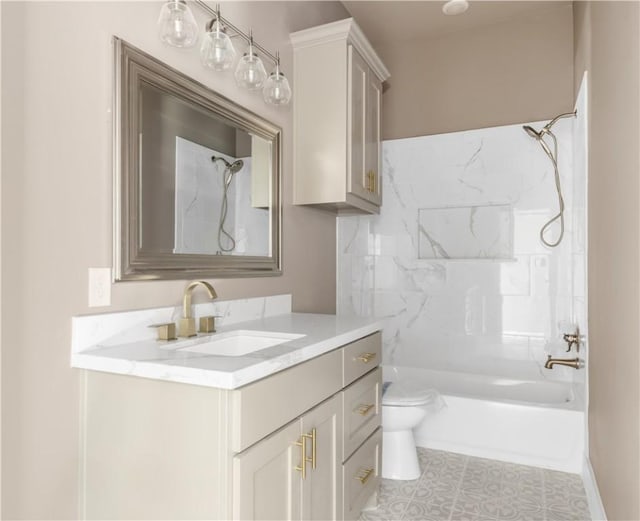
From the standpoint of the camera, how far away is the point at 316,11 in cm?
275

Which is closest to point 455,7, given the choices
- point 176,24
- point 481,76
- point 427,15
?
point 427,15

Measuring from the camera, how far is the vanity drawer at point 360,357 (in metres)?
1.67

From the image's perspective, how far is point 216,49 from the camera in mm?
1587

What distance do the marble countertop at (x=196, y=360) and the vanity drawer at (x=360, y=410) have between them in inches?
9.5

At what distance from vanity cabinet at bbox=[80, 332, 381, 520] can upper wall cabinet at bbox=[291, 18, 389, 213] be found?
118 cm

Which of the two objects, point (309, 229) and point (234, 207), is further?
point (309, 229)

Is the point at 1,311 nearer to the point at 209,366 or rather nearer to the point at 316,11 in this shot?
the point at 209,366

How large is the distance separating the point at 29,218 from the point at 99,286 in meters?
0.28

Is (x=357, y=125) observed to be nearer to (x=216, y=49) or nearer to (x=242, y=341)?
(x=216, y=49)

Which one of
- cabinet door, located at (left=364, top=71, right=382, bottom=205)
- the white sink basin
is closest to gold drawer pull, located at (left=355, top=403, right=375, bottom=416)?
the white sink basin

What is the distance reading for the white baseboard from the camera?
1877 mm

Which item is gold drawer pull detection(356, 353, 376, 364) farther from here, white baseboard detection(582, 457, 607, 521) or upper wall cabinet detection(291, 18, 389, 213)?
white baseboard detection(582, 457, 607, 521)

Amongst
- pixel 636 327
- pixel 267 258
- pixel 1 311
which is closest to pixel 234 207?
pixel 267 258

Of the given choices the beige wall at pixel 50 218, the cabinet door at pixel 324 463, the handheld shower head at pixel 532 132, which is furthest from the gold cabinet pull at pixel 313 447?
the handheld shower head at pixel 532 132
